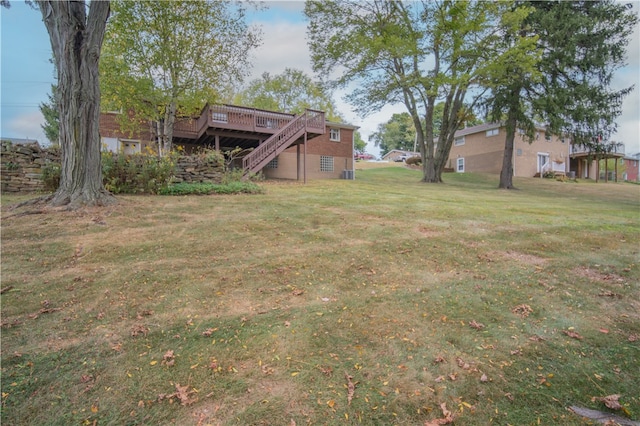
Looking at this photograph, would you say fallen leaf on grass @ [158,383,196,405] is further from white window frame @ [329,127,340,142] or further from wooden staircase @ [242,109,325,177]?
white window frame @ [329,127,340,142]

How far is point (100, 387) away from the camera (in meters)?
2.29

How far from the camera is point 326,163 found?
25.2m

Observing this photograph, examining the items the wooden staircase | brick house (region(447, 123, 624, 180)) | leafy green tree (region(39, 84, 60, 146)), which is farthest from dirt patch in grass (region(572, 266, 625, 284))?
leafy green tree (region(39, 84, 60, 146))

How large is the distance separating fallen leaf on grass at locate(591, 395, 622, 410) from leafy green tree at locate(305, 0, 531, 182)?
18515mm

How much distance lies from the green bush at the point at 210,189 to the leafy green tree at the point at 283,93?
105ft

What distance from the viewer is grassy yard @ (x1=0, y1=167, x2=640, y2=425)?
7.07 ft

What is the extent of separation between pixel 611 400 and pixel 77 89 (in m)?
9.57

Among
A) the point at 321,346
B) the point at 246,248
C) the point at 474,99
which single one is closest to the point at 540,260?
the point at 321,346

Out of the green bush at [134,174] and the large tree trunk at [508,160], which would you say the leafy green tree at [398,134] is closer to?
the large tree trunk at [508,160]

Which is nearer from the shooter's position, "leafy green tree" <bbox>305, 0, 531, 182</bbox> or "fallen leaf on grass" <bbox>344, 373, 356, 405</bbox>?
"fallen leaf on grass" <bbox>344, 373, 356, 405</bbox>

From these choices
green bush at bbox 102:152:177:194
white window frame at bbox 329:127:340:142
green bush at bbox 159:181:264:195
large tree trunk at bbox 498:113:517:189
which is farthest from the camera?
white window frame at bbox 329:127:340:142

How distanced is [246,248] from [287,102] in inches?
1629

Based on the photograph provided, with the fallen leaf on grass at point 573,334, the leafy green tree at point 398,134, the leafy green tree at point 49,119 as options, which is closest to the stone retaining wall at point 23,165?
the fallen leaf on grass at point 573,334

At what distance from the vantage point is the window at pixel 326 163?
2488 centimetres
